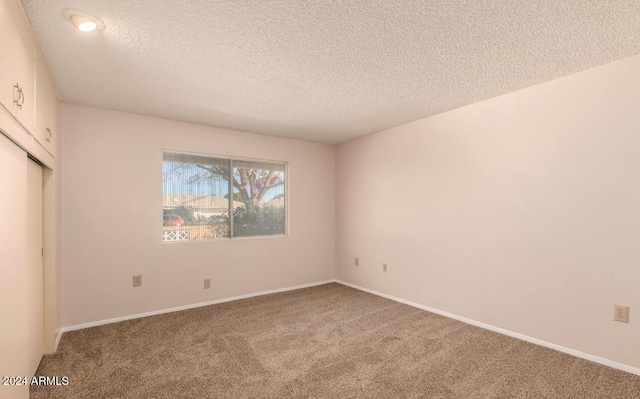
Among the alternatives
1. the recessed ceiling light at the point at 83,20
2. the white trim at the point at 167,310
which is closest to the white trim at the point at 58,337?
the white trim at the point at 167,310

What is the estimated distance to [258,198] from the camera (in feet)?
14.7

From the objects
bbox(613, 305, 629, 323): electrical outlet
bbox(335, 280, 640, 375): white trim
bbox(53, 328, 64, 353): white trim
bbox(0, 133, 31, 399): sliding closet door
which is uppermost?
bbox(0, 133, 31, 399): sliding closet door

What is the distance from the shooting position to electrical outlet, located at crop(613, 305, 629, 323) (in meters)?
2.26

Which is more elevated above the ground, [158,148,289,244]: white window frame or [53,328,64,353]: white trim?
[158,148,289,244]: white window frame

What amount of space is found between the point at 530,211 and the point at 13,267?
3.80 meters

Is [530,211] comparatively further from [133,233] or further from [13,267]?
[133,233]

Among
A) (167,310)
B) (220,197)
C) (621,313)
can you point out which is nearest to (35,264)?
(167,310)

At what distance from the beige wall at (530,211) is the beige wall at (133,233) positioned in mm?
1986

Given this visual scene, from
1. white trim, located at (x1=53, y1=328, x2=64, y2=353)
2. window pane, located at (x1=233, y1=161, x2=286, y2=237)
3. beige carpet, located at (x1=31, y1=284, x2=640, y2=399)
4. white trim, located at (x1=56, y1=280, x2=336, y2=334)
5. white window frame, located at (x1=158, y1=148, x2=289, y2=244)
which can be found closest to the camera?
beige carpet, located at (x1=31, y1=284, x2=640, y2=399)

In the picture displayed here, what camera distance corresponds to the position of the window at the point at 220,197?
375 cm

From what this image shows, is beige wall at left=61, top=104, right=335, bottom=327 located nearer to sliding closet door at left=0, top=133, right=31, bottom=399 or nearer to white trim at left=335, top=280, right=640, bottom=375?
sliding closet door at left=0, top=133, right=31, bottom=399

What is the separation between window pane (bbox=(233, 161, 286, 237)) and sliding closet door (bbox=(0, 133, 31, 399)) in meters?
2.44

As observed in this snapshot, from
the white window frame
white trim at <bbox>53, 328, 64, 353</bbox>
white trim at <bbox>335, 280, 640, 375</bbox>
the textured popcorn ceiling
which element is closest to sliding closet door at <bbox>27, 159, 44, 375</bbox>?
white trim at <bbox>53, 328, 64, 353</bbox>

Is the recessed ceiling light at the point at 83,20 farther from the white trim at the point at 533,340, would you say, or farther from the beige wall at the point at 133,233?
the white trim at the point at 533,340
